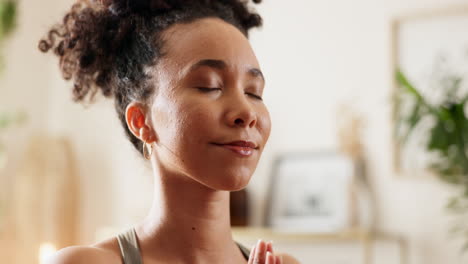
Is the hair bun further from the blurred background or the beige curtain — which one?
the beige curtain

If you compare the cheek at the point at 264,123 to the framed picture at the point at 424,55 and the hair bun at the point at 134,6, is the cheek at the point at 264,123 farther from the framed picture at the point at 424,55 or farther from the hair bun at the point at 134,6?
the framed picture at the point at 424,55

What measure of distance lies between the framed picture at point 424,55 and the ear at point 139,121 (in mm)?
2283

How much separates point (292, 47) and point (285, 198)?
88 centimetres

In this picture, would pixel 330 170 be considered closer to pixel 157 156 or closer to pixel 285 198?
pixel 285 198

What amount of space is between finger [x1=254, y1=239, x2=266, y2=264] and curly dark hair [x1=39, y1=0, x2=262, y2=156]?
0.31m

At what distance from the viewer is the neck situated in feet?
3.46

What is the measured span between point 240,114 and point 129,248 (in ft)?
0.94

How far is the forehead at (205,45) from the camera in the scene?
1027 mm

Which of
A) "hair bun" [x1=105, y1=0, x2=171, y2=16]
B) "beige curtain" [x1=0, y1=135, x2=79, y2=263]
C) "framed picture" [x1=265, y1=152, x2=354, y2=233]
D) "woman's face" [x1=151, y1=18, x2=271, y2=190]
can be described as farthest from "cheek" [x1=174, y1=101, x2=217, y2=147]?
"beige curtain" [x1=0, y1=135, x2=79, y2=263]

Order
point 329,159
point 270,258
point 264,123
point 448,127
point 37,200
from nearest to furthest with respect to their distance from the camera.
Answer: point 270,258, point 264,123, point 448,127, point 329,159, point 37,200

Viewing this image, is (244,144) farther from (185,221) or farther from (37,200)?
(37,200)

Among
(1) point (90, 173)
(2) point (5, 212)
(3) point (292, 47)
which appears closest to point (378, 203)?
(3) point (292, 47)

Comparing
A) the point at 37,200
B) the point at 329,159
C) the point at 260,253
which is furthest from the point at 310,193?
the point at 260,253

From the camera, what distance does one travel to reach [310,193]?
3.61 m
